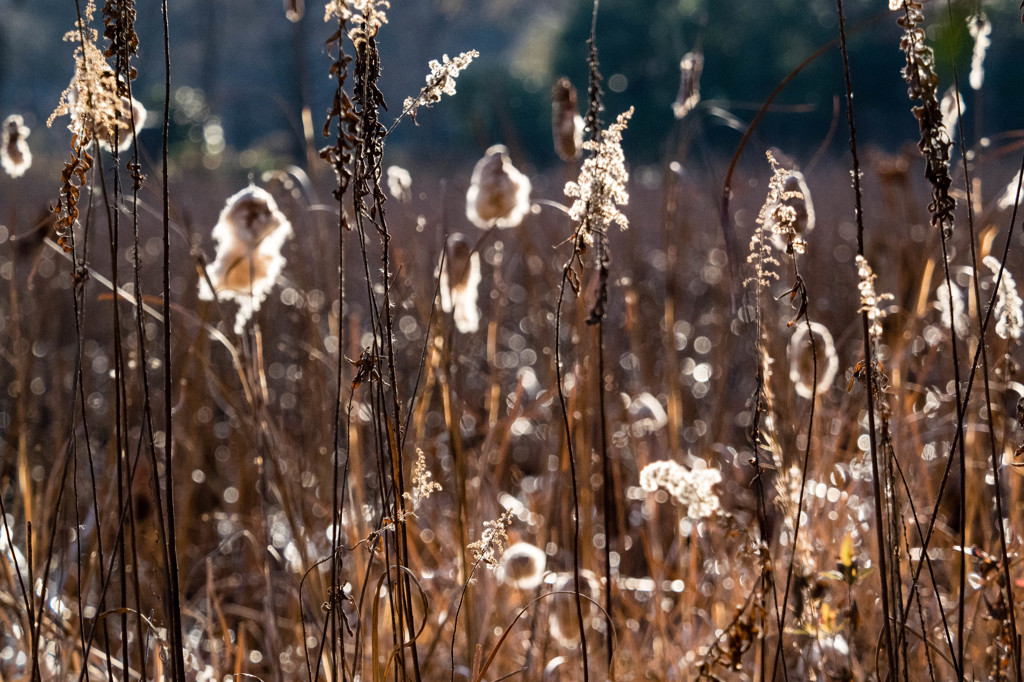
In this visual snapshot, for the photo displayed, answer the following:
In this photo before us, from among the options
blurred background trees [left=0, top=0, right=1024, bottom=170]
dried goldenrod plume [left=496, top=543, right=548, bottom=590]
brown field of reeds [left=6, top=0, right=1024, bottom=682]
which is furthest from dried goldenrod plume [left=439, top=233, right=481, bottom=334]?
blurred background trees [left=0, top=0, right=1024, bottom=170]

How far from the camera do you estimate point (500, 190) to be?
3.71 ft

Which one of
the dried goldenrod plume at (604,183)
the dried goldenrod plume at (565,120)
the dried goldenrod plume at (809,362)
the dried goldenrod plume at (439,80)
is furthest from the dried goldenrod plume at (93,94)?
the dried goldenrod plume at (809,362)

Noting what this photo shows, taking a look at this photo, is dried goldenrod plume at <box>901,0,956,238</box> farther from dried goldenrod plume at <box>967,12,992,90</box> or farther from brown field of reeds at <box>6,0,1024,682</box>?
dried goldenrod plume at <box>967,12,992,90</box>

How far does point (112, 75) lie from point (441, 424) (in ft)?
6.58

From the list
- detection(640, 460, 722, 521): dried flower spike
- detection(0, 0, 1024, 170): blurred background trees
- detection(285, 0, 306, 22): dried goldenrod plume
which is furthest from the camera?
detection(0, 0, 1024, 170): blurred background trees

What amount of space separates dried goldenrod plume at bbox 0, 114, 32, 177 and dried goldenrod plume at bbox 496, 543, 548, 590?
70cm

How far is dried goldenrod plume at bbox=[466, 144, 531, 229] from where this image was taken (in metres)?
1.13

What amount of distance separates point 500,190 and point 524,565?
18.9 inches

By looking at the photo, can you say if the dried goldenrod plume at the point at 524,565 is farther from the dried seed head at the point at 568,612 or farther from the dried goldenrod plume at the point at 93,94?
the dried goldenrod plume at the point at 93,94

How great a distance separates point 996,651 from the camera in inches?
34.8

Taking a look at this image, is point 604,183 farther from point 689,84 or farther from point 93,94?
point 689,84

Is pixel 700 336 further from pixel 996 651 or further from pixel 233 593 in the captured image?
pixel 996 651

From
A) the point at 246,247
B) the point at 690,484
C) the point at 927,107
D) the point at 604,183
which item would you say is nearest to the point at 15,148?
the point at 246,247

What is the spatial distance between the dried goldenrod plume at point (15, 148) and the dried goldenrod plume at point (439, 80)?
51cm
